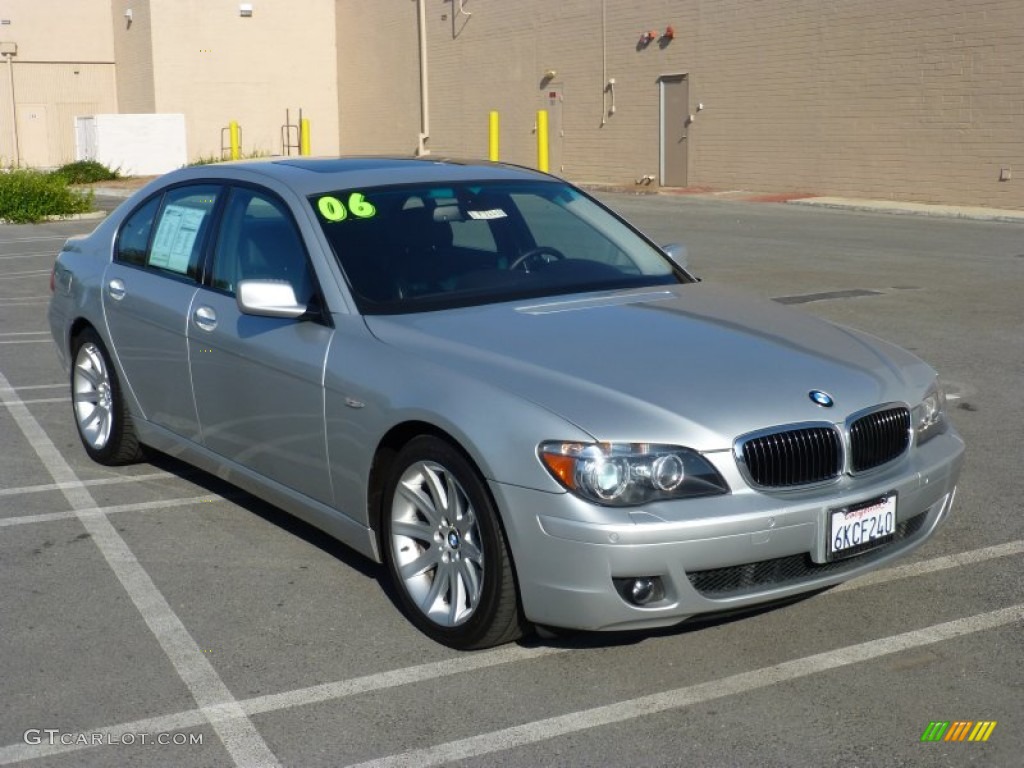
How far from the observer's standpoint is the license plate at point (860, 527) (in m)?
4.38

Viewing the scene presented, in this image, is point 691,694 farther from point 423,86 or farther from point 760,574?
point 423,86

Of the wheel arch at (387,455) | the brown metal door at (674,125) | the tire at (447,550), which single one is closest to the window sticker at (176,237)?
the wheel arch at (387,455)

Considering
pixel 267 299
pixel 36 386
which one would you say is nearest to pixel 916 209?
pixel 36 386

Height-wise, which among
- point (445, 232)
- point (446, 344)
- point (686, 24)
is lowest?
point (446, 344)

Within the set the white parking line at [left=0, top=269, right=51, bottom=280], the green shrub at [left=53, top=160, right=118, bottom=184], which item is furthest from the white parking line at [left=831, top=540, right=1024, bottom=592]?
the green shrub at [left=53, top=160, right=118, bottom=184]

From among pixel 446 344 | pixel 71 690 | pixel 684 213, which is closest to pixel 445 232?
pixel 446 344

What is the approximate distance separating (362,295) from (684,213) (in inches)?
778

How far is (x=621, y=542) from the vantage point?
4.11 metres

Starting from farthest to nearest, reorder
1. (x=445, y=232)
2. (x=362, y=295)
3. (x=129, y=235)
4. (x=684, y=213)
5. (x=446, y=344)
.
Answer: (x=684, y=213)
(x=129, y=235)
(x=445, y=232)
(x=362, y=295)
(x=446, y=344)

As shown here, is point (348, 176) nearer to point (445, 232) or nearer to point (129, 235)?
point (445, 232)

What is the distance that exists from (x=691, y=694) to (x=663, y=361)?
1096 mm

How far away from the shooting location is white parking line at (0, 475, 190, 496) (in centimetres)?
676

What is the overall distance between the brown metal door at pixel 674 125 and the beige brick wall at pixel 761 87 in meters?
0.25

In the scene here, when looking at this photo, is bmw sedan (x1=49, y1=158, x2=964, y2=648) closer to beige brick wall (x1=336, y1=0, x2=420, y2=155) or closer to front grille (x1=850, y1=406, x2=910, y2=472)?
front grille (x1=850, y1=406, x2=910, y2=472)
